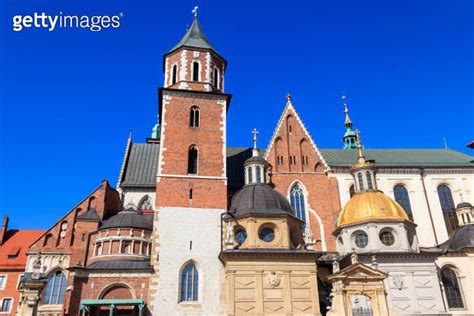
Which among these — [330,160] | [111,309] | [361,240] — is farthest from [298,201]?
[111,309]

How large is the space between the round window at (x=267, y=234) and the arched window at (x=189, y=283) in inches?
190

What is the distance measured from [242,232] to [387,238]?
10653 millimetres

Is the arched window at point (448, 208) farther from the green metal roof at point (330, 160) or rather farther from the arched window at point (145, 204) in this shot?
the arched window at point (145, 204)

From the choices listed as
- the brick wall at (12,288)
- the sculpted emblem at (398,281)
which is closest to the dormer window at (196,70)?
the sculpted emblem at (398,281)

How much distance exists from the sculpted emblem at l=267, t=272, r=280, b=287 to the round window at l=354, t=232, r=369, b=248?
777 cm

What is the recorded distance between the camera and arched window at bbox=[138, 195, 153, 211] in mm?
32531

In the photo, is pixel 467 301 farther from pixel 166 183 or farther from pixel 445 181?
pixel 166 183

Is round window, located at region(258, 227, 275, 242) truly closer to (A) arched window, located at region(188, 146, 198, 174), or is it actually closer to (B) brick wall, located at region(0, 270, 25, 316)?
(A) arched window, located at region(188, 146, 198, 174)

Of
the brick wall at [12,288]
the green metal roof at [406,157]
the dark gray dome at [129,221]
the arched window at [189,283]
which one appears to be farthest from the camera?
the green metal roof at [406,157]

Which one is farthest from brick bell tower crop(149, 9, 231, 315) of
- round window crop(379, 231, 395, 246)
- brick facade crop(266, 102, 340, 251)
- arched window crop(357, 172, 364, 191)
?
arched window crop(357, 172, 364, 191)

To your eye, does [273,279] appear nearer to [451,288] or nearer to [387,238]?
[387,238]

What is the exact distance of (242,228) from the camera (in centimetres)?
2638

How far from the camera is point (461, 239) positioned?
30.7 metres

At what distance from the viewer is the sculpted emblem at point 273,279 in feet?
78.6
